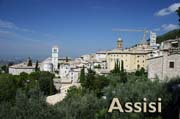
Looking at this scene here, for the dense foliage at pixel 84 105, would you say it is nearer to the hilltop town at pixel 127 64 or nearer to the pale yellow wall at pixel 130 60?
the hilltop town at pixel 127 64

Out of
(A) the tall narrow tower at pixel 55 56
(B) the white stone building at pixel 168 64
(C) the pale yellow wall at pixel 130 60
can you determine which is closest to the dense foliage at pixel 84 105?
(B) the white stone building at pixel 168 64

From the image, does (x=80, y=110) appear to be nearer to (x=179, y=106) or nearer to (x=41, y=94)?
(x=41, y=94)

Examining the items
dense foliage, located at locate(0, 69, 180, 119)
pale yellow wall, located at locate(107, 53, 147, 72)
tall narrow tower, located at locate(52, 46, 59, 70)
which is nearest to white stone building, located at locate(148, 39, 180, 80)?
dense foliage, located at locate(0, 69, 180, 119)

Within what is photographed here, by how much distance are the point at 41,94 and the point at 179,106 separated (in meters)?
3.66

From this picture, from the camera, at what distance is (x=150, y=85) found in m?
7.95

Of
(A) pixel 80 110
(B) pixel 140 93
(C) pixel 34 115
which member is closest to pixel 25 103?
(C) pixel 34 115

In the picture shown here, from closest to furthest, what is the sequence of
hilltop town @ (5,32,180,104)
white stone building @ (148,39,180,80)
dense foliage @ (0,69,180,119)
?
1. dense foliage @ (0,69,180,119)
2. white stone building @ (148,39,180,80)
3. hilltop town @ (5,32,180,104)

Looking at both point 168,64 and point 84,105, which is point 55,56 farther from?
point 84,105

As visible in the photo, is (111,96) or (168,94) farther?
(111,96)

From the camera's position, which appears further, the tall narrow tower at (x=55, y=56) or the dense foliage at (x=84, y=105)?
the tall narrow tower at (x=55, y=56)

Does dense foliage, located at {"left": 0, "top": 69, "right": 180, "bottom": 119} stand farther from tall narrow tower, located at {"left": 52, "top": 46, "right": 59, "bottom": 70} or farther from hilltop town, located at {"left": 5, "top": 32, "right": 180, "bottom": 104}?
tall narrow tower, located at {"left": 52, "top": 46, "right": 59, "bottom": 70}

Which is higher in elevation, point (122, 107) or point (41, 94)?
point (41, 94)

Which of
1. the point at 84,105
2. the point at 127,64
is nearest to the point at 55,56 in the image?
the point at 127,64

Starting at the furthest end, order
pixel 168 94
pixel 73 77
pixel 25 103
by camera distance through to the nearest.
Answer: pixel 73 77
pixel 168 94
pixel 25 103
